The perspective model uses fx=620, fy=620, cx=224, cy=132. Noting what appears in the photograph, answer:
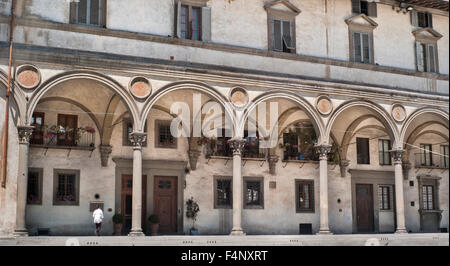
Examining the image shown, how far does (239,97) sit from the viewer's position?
2311 cm

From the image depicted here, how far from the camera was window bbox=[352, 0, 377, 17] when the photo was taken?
87.9 ft

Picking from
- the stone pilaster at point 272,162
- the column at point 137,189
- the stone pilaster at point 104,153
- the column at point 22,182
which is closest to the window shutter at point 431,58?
the stone pilaster at point 272,162

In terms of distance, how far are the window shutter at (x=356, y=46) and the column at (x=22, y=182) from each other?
1379 centimetres

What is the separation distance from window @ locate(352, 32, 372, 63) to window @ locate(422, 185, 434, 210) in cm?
788

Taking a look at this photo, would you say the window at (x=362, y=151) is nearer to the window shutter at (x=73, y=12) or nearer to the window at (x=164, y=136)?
the window at (x=164, y=136)

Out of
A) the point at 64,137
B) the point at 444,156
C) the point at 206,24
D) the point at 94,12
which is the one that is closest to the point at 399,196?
the point at 444,156

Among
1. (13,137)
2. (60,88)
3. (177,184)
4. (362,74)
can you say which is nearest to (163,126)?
(177,184)

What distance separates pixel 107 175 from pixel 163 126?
3.07m

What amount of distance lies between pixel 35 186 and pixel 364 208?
14.8 m

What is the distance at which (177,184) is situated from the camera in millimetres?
25141

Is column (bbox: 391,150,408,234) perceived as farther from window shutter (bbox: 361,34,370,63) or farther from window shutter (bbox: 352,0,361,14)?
window shutter (bbox: 352,0,361,14)

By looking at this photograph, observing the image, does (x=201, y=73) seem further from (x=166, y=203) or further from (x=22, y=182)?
(x=22, y=182)
